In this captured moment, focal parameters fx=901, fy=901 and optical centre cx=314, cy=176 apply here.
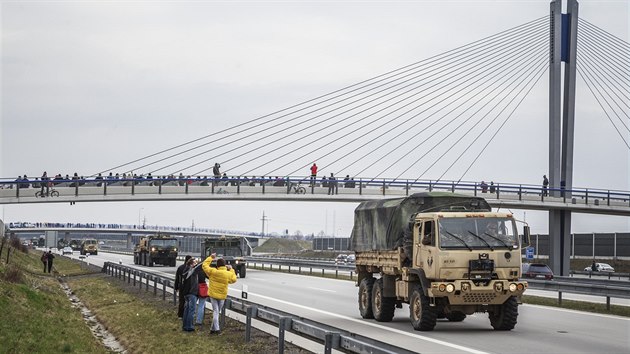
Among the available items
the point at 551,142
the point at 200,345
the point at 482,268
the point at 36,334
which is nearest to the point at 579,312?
the point at 482,268

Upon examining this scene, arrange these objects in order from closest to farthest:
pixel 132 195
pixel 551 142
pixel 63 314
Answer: pixel 63 314, pixel 551 142, pixel 132 195

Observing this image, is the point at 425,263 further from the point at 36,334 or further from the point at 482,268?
the point at 36,334

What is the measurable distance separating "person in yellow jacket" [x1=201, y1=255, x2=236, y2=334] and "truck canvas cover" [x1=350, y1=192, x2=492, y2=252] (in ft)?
13.9

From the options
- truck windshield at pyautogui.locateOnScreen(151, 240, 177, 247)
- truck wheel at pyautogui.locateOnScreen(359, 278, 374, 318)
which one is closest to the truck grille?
truck wheel at pyautogui.locateOnScreen(359, 278, 374, 318)

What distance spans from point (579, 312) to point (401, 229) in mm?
8697

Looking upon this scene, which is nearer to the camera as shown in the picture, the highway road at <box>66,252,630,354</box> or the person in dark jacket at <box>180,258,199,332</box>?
the highway road at <box>66,252,630,354</box>

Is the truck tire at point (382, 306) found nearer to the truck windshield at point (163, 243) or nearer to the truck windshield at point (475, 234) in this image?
the truck windshield at point (475, 234)

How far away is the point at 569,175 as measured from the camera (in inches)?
2167

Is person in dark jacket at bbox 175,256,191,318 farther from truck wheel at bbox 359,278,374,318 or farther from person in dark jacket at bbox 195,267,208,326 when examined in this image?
truck wheel at bbox 359,278,374,318

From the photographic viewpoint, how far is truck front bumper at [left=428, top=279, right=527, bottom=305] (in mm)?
18750

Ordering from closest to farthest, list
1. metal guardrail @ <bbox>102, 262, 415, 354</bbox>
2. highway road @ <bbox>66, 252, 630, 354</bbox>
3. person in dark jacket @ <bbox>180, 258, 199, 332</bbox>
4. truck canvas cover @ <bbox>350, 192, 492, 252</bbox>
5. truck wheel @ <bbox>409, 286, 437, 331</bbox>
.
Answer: metal guardrail @ <bbox>102, 262, 415, 354</bbox>, highway road @ <bbox>66, 252, 630, 354</bbox>, truck wheel @ <bbox>409, 286, 437, 331</bbox>, person in dark jacket @ <bbox>180, 258, 199, 332</bbox>, truck canvas cover @ <bbox>350, 192, 492, 252</bbox>

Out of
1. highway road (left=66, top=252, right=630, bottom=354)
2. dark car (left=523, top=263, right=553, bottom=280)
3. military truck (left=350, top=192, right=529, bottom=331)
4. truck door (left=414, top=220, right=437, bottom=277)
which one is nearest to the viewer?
highway road (left=66, top=252, right=630, bottom=354)

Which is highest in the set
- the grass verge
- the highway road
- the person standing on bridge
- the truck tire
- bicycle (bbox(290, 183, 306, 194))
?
the person standing on bridge

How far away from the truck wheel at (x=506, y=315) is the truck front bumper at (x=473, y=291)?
1.55 ft
